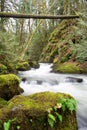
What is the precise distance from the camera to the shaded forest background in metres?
12.9

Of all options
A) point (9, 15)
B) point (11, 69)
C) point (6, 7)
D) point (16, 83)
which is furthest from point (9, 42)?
point (9, 15)

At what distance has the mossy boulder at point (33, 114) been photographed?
4.71 m

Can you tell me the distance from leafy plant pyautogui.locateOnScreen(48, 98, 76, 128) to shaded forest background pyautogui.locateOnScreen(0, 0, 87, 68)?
201cm

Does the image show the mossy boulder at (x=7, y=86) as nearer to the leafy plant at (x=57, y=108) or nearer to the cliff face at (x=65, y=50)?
the leafy plant at (x=57, y=108)

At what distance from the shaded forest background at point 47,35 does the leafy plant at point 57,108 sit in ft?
6.61

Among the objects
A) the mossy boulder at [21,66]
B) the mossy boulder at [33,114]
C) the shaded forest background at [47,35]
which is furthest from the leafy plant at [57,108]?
the mossy boulder at [21,66]

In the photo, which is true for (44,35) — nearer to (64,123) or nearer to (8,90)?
(8,90)

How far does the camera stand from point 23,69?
17.9 meters

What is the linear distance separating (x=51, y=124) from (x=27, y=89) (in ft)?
17.5

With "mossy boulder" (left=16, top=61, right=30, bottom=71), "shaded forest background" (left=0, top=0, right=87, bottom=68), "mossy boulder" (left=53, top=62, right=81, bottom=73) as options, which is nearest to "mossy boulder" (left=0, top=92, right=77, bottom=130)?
"shaded forest background" (left=0, top=0, right=87, bottom=68)

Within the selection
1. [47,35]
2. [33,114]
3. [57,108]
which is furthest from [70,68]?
[47,35]

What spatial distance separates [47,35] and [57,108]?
2472 cm

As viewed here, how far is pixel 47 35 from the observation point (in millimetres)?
29406

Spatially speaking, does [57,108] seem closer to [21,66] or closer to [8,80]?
[8,80]
